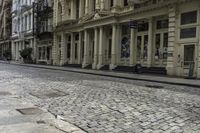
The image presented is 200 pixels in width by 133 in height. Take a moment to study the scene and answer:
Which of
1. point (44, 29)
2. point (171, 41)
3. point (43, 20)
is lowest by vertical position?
point (171, 41)

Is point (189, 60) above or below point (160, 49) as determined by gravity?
below

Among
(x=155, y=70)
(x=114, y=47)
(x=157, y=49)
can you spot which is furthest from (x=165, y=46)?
(x=114, y=47)

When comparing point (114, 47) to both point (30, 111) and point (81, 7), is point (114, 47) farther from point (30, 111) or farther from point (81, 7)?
point (30, 111)

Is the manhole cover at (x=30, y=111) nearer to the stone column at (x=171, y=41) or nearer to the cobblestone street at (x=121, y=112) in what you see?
the cobblestone street at (x=121, y=112)

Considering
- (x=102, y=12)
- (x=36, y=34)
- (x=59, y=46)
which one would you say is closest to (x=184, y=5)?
(x=102, y=12)

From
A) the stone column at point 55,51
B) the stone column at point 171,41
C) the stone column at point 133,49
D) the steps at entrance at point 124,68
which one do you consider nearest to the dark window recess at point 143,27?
the stone column at point 133,49

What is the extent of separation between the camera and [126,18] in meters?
35.2

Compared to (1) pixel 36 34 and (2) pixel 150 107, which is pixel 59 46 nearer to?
(1) pixel 36 34

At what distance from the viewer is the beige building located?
27.3 meters

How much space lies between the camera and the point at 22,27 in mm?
76688

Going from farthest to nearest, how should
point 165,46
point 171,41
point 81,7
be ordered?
point 81,7 < point 165,46 < point 171,41

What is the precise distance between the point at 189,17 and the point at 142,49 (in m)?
7.36

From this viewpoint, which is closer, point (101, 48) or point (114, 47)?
point (114, 47)

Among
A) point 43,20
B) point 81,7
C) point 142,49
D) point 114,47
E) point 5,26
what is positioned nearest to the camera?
point 142,49
